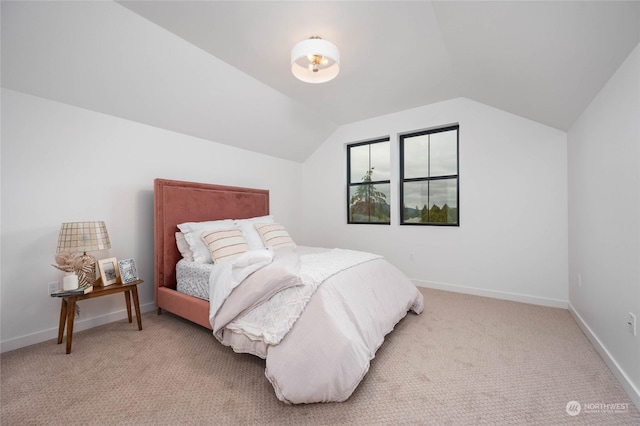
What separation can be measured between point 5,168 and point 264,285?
2226mm

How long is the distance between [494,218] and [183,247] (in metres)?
3.60

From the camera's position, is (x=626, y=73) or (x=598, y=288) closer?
(x=626, y=73)

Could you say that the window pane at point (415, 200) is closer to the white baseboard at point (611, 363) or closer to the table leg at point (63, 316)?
the white baseboard at point (611, 363)

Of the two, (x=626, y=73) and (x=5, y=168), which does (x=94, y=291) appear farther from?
(x=626, y=73)

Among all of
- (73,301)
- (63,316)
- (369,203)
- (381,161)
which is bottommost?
(63,316)

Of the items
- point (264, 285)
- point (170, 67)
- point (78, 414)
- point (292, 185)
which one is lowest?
point (78, 414)

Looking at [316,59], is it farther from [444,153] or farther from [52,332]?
[52,332]

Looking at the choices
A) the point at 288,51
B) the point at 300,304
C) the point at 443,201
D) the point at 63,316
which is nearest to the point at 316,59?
the point at 288,51

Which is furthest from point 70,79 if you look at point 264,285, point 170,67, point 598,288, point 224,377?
point 598,288

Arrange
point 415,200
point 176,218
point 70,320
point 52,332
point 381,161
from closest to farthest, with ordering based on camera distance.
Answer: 1. point 70,320
2. point 52,332
3. point 176,218
4. point 415,200
5. point 381,161

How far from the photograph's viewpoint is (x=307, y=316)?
171cm

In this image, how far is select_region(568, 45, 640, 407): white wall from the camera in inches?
61.8

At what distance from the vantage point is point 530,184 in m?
3.16

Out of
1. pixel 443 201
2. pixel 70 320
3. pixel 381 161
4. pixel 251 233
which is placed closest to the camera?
pixel 70 320
